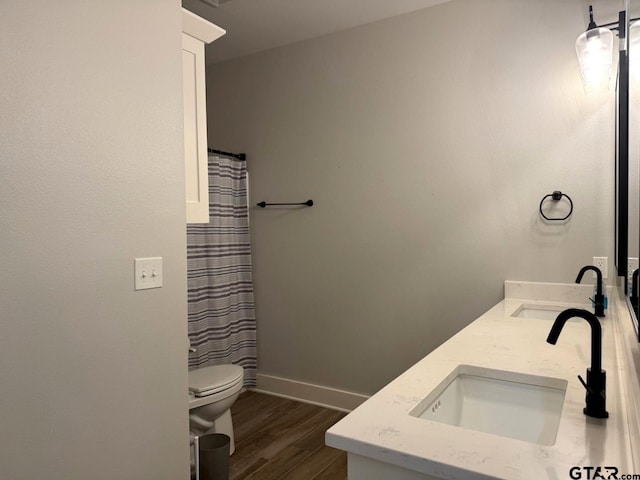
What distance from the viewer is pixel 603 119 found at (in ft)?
7.64

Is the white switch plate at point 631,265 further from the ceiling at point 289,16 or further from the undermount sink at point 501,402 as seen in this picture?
the ceiling at point 289,16

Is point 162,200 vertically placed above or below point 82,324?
above

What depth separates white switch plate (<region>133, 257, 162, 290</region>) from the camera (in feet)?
5.26

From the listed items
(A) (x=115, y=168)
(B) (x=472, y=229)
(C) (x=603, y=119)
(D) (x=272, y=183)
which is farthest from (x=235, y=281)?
(C) (x=603, y=119)

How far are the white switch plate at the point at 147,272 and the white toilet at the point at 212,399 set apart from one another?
889 mm

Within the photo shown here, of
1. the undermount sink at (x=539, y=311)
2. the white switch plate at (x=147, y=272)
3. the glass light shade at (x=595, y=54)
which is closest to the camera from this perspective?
the white switch plate at (x=147, y=272)

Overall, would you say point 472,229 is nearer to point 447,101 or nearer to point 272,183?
point 447,101

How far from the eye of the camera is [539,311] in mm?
2363

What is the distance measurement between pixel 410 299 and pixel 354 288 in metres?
0.39

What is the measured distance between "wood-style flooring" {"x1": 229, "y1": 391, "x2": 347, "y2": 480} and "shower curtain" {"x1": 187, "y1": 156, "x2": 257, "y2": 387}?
40cm

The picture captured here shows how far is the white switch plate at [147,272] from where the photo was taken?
5.26ft

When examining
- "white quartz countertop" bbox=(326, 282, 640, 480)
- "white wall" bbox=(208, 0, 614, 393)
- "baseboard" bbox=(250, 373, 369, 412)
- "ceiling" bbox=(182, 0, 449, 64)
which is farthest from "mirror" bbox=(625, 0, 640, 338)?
"baseboard" bbox=(250, 373, 369, 412)

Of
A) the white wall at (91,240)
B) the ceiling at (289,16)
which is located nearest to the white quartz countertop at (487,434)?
the white wall at (91,240)

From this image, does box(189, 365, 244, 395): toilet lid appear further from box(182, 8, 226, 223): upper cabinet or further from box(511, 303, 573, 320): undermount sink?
box(511, 303, 573, 320): undermount sink
